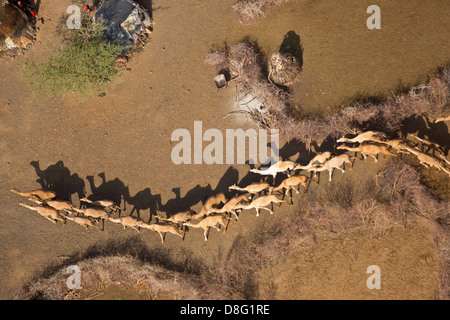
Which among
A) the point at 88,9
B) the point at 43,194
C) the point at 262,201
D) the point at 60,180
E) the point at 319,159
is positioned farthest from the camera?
the point at 88,9

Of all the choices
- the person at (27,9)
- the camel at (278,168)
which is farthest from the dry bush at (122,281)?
the person at (27,9)

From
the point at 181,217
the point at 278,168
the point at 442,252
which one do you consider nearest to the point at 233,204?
the point at 181,217

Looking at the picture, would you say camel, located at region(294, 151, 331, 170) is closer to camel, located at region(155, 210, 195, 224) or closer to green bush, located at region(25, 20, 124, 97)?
camel, located at region(155, 210, 195, 224)

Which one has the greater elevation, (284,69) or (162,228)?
(284,69)

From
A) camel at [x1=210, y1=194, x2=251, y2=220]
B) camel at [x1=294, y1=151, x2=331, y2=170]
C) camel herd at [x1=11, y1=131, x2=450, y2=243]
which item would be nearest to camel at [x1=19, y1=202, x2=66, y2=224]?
camel herd at [x1=11, y1=131, x2=450, y2=243]

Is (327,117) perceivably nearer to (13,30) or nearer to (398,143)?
(398,143)

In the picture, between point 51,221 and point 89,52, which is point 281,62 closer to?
point 89,52
